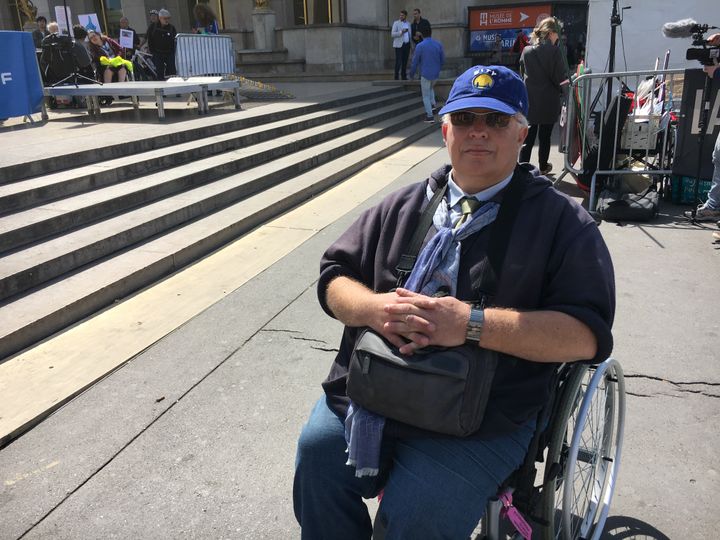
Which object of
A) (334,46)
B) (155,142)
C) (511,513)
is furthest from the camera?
(334,46)

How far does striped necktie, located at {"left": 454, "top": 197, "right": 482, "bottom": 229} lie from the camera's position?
1985 mm

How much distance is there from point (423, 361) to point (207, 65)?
37.7 ft

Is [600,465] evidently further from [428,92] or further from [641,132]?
[428,92]

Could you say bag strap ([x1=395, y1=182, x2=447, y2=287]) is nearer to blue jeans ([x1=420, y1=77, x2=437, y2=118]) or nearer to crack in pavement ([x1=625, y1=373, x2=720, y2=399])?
crack in pavement ([x1=625, y1=373, x2=720, y2=399])

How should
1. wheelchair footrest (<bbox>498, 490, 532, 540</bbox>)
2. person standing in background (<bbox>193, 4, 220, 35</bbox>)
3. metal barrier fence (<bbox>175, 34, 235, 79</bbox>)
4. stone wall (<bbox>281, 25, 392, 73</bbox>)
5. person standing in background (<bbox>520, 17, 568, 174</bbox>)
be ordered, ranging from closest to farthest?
wheelchair footrest (<bbox>498, 490, 532, 540</bbox>), person standing in background (<bbox>520, 17, 568, 174</bbox>), metal barrier fence (<bbox>175, 34, 235, 79</bbox>), person standing in background (<bbox>193, 4, 220, 35</bbox>), stone wall (<bbox>281, 25, 392, 73</bbox>)

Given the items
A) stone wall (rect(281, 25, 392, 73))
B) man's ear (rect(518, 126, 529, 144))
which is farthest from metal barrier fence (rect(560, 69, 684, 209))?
stone wall (rect(281, 25, 392, 73))

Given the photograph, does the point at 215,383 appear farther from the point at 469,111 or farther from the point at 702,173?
the point at 702,173

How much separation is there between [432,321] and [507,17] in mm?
18318

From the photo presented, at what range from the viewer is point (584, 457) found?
2.24 m

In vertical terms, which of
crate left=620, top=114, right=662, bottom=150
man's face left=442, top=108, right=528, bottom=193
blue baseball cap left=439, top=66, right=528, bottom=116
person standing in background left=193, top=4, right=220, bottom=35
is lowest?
crate left=620, top=114, right=662, bottom=150

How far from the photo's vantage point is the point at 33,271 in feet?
14.4

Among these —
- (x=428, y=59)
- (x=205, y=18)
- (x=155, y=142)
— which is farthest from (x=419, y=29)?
(x=155, y=142)

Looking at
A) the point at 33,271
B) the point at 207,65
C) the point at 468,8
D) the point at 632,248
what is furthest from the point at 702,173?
the point at 468,8

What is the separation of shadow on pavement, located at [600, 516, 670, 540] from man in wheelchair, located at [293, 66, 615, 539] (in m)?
0.78
